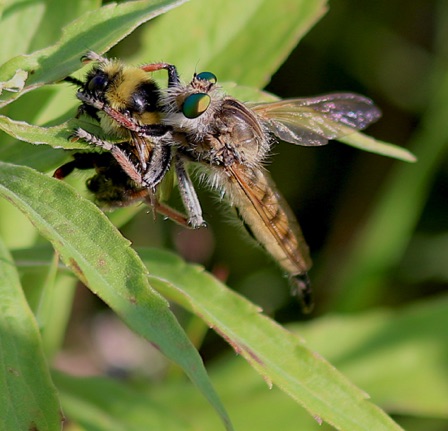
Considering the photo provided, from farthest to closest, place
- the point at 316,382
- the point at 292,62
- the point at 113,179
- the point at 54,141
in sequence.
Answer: the point at 292,62 → the point at 113,179 → the point at 316,382 → the point at 54,141

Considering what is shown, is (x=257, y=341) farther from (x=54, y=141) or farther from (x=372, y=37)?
(x=372, y=37)

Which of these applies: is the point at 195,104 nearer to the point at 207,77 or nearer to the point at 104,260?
the point at 207,77

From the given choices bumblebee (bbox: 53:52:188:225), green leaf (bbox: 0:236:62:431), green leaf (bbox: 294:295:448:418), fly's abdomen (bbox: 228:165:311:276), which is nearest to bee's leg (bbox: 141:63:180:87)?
bumblebee (bbox: 53:52:188:225)

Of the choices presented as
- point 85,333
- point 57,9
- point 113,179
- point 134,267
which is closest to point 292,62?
point 85,333

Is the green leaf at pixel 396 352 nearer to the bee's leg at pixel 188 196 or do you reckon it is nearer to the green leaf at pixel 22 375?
the bee's leg at pixel 188 196

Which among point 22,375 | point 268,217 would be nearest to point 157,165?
point 268,217

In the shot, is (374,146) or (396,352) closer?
(374,146)

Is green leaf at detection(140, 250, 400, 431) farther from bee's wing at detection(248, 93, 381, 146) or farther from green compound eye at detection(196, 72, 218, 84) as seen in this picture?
bee's wing at detection(248, 93, 381, 146)
